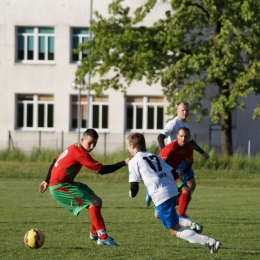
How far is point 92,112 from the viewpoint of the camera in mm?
43875

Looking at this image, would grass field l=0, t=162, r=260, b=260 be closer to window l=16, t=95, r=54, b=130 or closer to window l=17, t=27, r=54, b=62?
window l=16, t=95, r=54, b=130

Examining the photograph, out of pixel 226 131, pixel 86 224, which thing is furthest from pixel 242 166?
pixel 86 224

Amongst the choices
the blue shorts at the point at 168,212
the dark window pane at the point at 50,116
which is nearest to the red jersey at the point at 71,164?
the blue shorts at the point at 168,212

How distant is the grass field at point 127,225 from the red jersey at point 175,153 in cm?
112

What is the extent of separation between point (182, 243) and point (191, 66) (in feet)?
73.0

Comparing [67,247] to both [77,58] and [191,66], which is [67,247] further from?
[77,58]

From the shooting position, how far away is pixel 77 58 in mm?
44031

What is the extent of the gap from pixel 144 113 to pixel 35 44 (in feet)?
21.8

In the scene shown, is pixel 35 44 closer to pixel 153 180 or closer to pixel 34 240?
pixel 34 240

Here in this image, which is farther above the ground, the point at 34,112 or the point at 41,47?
the point at 41,47

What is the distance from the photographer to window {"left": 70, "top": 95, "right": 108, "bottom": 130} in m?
43.7

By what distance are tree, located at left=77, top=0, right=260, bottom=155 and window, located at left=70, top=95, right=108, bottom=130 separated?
781 cm

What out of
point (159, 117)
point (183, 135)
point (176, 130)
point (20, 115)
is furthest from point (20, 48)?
point (183, 135)

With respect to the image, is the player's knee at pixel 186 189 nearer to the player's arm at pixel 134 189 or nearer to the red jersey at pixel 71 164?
the red jersey at pixel 71 164
